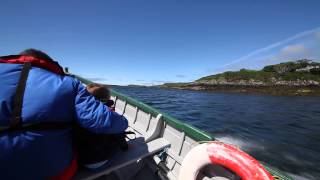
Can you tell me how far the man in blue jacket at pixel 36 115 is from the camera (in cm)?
174

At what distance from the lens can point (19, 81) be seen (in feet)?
6.07

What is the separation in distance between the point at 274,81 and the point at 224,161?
11090 centimetres

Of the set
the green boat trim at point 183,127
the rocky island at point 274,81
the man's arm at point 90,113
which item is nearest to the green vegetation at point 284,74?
the rocky island at point 274,81

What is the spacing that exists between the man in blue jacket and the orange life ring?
1503 millimetres

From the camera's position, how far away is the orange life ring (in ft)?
7.60

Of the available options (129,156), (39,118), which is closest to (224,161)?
(129,156)

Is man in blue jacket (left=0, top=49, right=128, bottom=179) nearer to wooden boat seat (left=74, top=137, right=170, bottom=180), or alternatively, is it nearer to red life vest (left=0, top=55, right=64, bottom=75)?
red life vest (left=0, top=55, right=64, bottom=75)

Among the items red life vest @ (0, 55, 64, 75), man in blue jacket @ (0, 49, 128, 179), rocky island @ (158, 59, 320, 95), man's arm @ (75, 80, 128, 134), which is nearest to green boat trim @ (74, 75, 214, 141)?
man's arm @ (75, 80, 128, 134)

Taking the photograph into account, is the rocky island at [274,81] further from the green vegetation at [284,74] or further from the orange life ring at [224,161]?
the orange life ring at [224,161]

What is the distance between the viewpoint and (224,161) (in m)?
2.57

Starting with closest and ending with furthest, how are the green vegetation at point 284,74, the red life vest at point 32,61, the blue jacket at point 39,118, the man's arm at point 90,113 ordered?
the blue jacket at point 39,118, the red life vest at point 32,61, the man's arm at point 90,113, the green vegetation at point 284,74

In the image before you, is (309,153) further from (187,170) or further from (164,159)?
(187,170)

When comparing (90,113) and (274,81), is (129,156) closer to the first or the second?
(90,113)

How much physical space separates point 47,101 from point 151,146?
7.62ft
